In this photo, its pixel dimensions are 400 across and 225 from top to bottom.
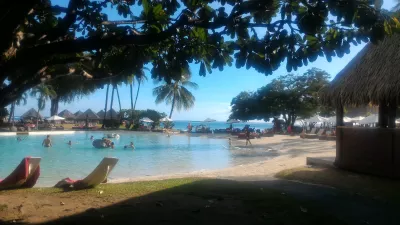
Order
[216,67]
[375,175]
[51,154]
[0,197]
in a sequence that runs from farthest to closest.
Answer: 1. [51,154]
2. [375,175]
3. [0,197]
4. [216,67]

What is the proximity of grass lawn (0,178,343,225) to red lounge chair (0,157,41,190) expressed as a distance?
358mm

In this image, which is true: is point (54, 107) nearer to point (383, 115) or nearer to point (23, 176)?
point (23, 176)

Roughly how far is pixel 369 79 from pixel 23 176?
318 inches

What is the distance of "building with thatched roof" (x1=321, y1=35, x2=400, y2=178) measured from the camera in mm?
7766

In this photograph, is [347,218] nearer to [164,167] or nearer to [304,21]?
[304,21]

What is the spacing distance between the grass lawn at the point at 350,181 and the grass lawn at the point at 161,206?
1939mm

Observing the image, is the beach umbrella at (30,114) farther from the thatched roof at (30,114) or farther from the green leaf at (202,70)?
the green leaf at (202,70)

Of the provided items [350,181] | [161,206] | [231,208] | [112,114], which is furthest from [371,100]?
[112,114]

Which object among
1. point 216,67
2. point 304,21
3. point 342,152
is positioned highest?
point 304,21

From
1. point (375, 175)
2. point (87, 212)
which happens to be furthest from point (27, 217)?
point (375, 175)

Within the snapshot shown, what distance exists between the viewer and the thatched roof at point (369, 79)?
760 centimetres

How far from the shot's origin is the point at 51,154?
18.2 m

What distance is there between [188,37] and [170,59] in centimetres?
46

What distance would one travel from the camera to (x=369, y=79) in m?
8.18
